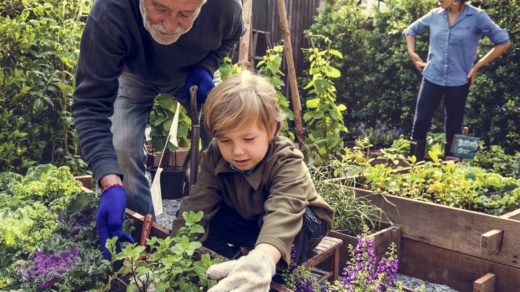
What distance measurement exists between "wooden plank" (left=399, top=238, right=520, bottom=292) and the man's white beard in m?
1.61

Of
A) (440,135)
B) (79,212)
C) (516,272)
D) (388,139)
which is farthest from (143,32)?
(388,139)

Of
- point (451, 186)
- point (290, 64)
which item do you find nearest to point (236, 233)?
point (451, 186)

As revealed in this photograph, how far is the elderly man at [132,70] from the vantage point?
1.87 metres

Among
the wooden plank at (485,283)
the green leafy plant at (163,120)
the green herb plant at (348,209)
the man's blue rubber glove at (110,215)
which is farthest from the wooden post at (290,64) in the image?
the man's blue rubber glove at (110,215)

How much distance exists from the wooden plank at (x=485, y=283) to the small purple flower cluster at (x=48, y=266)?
1630 millimetres

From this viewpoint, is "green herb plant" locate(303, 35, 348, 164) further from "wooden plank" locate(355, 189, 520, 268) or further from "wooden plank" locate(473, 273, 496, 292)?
"wooden plank" locate(473, 273, 496, 292)

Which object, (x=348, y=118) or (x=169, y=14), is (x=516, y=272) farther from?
(x=348, y=118)

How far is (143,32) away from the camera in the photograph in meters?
2.12

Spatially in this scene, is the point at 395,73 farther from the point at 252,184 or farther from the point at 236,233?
the point at 252,184

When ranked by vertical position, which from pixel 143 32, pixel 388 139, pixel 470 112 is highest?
pixel 143 32

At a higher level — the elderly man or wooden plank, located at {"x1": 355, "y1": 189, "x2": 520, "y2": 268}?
the elderly man

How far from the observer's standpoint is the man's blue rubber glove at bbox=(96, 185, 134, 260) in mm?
1778

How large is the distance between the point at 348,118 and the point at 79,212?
5.56 meters

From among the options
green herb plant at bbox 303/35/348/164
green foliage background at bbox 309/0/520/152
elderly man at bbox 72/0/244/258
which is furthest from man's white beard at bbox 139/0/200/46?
green foliage background at bbox 309/0/520/152
